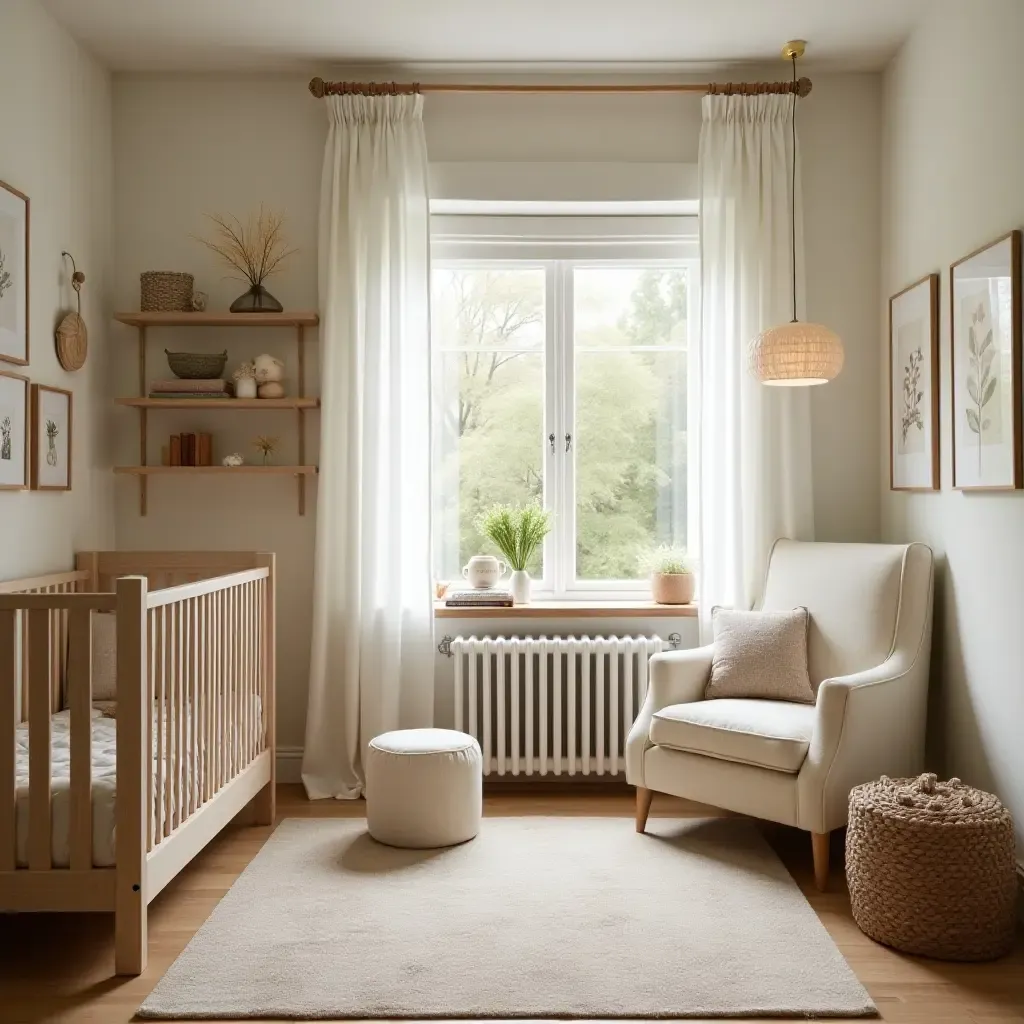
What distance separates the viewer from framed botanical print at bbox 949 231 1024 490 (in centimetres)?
260

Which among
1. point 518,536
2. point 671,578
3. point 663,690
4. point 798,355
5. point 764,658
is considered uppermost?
point 798,355

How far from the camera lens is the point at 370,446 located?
12.1 ft

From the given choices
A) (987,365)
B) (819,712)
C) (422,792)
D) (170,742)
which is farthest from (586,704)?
(987,365)

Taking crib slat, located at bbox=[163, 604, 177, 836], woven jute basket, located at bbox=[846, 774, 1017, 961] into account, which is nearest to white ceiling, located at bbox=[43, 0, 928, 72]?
crib slat, located at bbox=[163, 604, 177, 836]

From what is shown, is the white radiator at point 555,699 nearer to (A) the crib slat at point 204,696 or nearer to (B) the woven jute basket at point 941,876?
(A) the crib slat at point 204,696

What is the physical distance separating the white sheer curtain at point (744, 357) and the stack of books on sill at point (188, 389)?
180 centimetres

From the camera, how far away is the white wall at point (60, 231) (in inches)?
123

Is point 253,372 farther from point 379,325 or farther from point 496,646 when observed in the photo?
point 496,646

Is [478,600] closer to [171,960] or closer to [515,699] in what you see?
[515,699]

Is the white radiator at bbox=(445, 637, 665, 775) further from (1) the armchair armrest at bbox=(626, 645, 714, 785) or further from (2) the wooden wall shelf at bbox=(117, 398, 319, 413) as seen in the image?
(2) the wooden wall shelf at bbox=(117, 398, 319, 413)

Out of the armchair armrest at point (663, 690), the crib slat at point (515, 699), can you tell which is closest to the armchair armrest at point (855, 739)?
the armchair armrest at point (663, 690)

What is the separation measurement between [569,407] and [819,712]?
1.69 m

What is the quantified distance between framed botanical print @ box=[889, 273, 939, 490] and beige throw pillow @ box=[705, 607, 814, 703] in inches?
25.1

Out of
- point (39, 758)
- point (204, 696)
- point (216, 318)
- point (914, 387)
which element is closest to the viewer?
point (39, 758)
